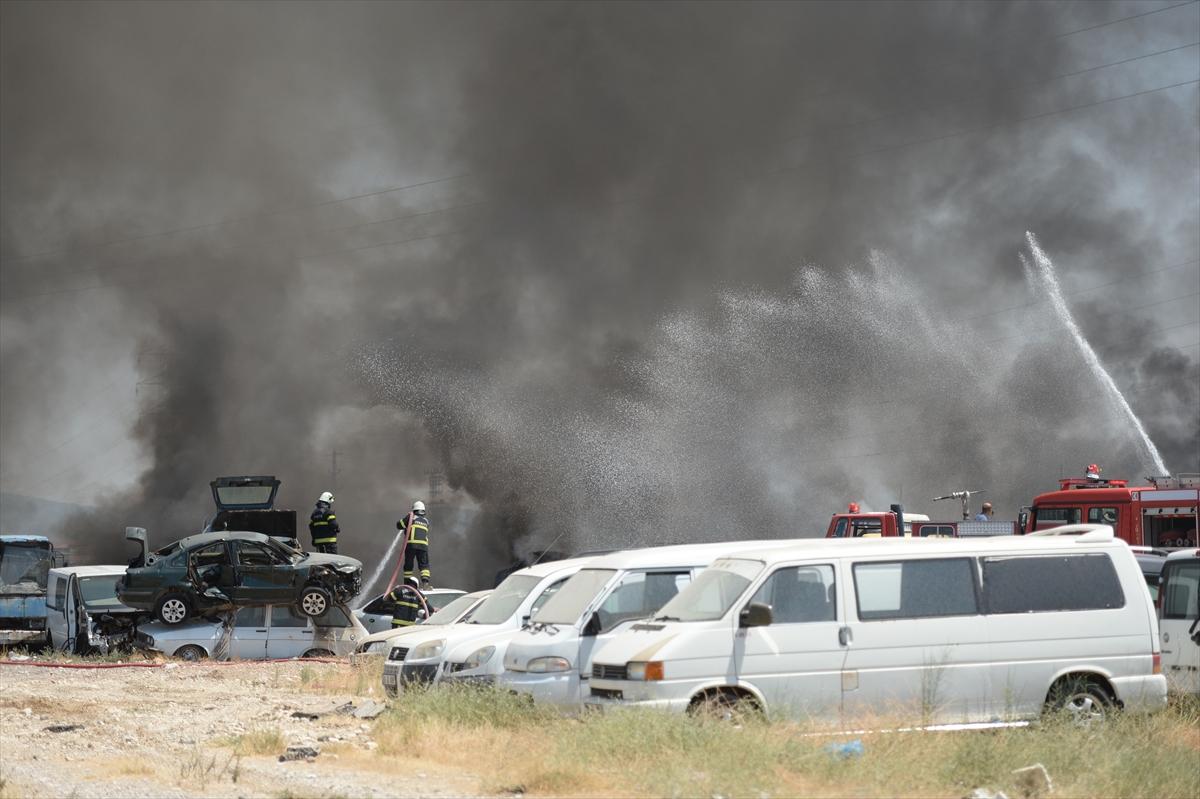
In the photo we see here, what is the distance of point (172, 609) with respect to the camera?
1491 cm

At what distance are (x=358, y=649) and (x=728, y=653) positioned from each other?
6.65 meters

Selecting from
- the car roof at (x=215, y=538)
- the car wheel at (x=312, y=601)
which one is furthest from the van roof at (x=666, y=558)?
the car roof at (x=215, y=538)

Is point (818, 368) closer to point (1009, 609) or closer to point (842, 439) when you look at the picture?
point (842, 439)

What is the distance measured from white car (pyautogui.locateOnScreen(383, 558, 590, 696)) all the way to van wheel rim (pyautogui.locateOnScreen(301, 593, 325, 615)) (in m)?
5.06

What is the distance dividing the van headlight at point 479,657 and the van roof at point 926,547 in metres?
2.26

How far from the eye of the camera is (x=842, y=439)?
130 ft

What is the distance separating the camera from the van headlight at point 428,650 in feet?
31.6

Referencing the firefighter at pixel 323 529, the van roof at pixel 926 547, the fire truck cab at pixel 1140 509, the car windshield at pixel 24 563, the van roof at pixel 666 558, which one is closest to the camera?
the van roof at pixel 926 547

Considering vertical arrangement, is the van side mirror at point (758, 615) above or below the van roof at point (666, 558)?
below

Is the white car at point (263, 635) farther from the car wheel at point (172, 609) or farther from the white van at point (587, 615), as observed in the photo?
the white van at point (587, 615)

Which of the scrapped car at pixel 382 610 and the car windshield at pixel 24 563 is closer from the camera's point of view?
the scrapped car at pixel 382 610

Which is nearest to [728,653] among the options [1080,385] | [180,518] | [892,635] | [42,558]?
[892,635]

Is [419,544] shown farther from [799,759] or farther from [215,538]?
[799,759]

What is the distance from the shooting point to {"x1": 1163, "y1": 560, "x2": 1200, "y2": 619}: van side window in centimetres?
880
